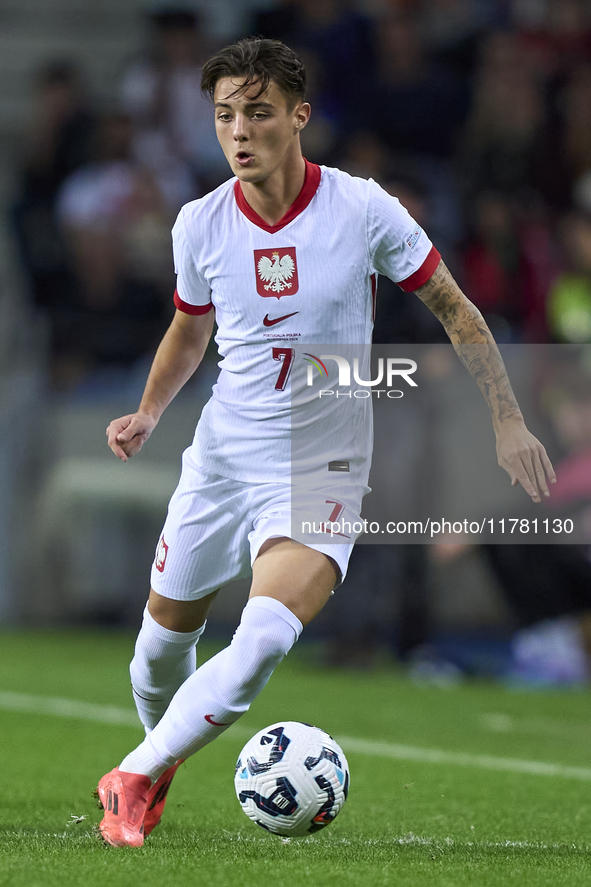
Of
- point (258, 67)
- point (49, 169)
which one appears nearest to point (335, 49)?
point (49, 169)

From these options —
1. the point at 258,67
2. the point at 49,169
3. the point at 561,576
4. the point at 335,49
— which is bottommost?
the point at 561,576

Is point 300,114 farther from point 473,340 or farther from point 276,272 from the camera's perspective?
point 473,340

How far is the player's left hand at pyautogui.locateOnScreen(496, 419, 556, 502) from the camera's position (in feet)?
12.5

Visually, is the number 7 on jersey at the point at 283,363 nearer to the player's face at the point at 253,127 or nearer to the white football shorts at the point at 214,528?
the white football shorts at the point at 214,528

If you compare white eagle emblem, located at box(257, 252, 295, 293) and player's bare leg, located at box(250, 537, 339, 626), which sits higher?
white eagle emblem, located at box(257, 252, 295, 293)

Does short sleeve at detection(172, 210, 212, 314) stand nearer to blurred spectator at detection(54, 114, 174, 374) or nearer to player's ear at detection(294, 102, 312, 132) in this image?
player's ear at detection(294, 102, 312, 132)

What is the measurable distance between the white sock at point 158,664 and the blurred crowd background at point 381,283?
15.3 ft

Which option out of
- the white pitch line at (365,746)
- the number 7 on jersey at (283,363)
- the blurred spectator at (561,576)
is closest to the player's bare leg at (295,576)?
the number 7 on jersey at (283,363)

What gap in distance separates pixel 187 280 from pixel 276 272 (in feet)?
1.29

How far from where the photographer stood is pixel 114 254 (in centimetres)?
1111

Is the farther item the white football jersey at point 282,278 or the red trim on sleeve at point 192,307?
the red trim on sleeve at point 192,307

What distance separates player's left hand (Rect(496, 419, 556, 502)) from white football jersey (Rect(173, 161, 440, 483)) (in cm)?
60

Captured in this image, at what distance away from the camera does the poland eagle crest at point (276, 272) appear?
4.02 meters

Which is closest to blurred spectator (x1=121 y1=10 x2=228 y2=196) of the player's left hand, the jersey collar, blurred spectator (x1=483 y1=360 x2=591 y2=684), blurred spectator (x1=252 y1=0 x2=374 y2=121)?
blurred spectator (x1=252 y1=0 x2=374 y2=121)
